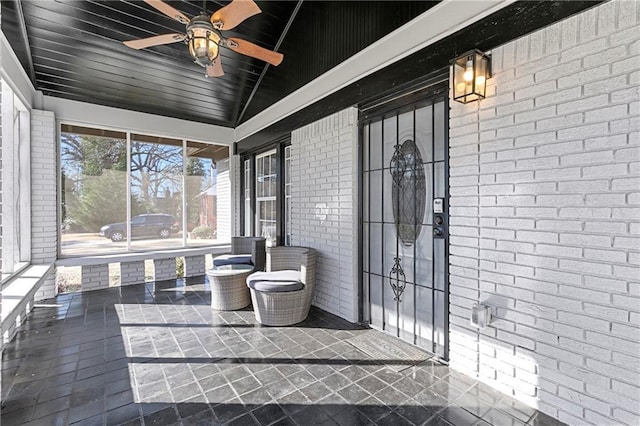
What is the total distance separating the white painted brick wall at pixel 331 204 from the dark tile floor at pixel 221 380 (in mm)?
468

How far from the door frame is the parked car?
4151 millimetres

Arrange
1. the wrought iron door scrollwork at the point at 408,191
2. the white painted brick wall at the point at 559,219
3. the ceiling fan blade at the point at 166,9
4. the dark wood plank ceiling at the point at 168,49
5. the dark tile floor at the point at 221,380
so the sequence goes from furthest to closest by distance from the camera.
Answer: the dark wood plank ceiling at the point at 168,49
the wrought iron door scrollwork at the point at 408,191
the ceiling fan blade at the point at 166,9
the dark tile floor at the point at 221,380
the white painted brick wall at the point at 559,219

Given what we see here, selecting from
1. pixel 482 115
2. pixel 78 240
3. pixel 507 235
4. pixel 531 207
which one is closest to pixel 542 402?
pixel 507 235

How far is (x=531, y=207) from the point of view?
2045 millimetres

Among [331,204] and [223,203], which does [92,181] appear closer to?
[223,203]

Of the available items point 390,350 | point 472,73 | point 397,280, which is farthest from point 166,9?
point 390,350

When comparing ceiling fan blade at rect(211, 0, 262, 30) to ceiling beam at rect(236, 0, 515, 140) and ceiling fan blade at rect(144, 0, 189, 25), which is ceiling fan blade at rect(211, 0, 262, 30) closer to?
ceiling fan blade at rect(144, 0, 189, 25)

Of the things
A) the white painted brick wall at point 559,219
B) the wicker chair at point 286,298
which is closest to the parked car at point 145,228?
the wicker chair at point 286,298

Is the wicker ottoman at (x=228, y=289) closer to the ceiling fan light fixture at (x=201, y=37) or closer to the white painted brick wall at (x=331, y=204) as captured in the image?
the white painted brick wall at (x=331, y=204)

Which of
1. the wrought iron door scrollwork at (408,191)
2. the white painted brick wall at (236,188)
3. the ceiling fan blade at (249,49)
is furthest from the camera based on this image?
the white painted brick wall at (236,188)

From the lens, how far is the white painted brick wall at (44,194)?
14.8ft

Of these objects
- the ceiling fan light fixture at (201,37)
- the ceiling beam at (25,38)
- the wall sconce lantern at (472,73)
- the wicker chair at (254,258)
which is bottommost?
the wicker chair at (254,258)

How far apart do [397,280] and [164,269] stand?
4568 mm

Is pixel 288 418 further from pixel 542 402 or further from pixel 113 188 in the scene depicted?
pixel 113 188
